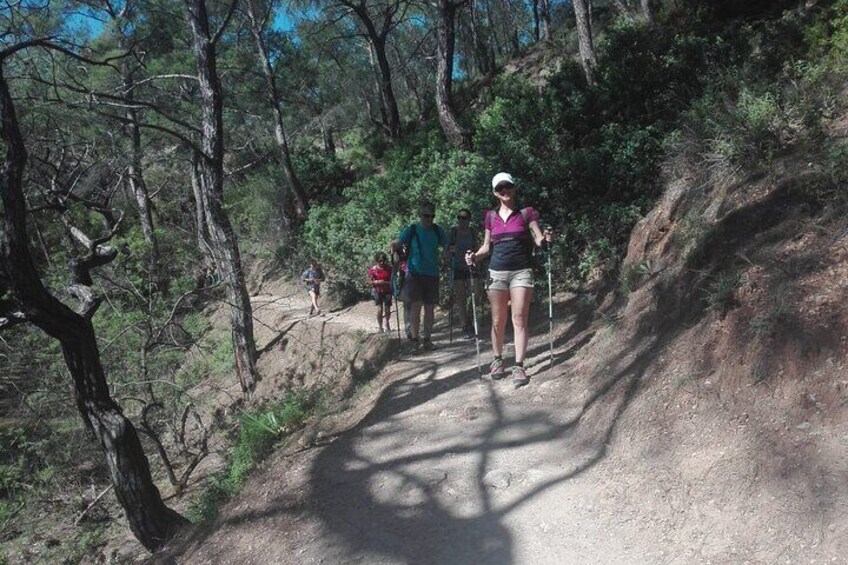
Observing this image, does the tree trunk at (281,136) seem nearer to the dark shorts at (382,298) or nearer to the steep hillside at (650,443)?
the dark shorts at (382,298)

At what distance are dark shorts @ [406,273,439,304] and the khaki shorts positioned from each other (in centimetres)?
205

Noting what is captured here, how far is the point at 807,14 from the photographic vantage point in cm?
876

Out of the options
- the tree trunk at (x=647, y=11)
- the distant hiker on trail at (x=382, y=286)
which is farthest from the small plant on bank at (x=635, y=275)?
the tree trunk at (x=647, y=11)

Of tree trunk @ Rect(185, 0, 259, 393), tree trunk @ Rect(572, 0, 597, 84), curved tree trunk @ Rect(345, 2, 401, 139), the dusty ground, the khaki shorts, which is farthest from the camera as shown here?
curved tree trunk @ Rect(345, 2, 401, 139)

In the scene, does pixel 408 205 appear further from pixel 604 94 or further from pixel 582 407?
pixel 582 407

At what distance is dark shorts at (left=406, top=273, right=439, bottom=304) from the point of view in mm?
7535

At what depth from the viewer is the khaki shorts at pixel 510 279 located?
5324mm

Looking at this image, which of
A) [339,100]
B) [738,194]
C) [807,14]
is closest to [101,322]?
[738,194]

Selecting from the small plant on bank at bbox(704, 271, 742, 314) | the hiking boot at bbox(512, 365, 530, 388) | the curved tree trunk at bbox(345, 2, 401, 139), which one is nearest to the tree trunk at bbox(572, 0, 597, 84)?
the hiking boot at bbox(512, 365, 530, 388)

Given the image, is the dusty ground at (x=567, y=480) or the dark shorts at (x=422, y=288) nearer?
the dusty ground at (x=567, y=480)

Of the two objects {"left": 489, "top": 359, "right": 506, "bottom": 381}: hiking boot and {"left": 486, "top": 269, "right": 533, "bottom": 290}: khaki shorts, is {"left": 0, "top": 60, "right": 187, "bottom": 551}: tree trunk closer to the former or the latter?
{"left": 489, "top": 359, "right": 506, "bottom": 381}: hiking boot

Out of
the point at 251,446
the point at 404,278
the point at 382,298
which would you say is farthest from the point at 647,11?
the point at 251,446

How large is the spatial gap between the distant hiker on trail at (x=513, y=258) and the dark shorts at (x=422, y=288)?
2.05 metres

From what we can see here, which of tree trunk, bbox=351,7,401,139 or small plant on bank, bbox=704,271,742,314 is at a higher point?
tree trunk, bbox=351,7,401,139
